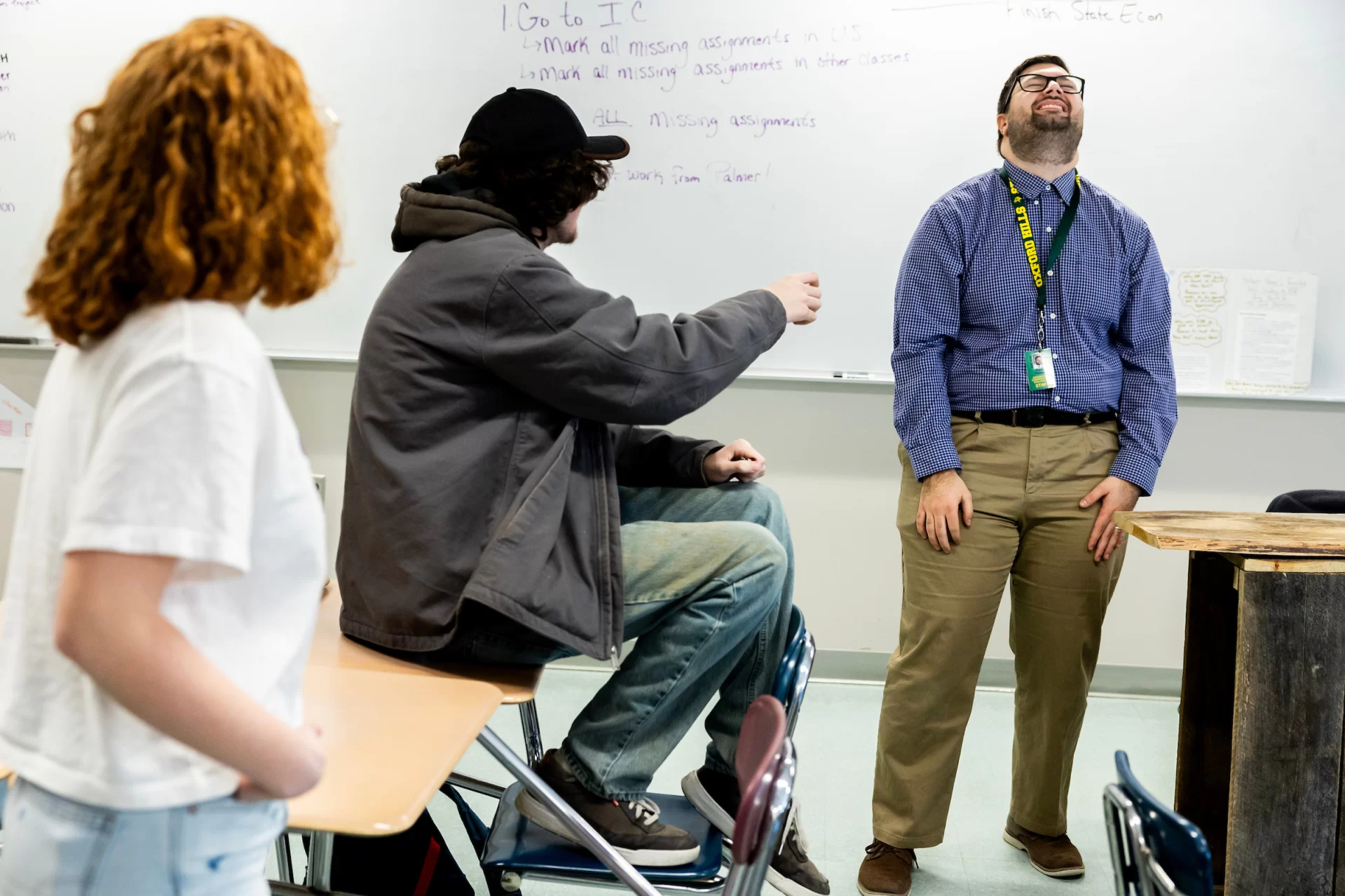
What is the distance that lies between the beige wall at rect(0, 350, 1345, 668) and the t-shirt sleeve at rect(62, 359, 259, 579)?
2432mm

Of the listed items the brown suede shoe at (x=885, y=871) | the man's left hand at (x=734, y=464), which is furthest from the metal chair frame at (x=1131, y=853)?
the brown suede shoe at (x=885, y=871)

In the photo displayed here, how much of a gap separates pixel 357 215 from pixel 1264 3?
97.1 inches

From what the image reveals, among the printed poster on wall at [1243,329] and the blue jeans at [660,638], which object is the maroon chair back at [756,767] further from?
the printed poster on wall at [1243,329]

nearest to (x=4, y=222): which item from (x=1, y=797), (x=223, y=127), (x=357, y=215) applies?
(x=357, y=215)

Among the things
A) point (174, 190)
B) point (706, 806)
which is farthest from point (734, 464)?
point (174, 190)

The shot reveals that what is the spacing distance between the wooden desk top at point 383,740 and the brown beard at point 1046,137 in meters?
1.48

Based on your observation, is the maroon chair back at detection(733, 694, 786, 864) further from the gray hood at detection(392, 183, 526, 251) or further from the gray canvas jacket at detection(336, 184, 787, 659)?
the gray hood at detection(392, 183, 526, 251)

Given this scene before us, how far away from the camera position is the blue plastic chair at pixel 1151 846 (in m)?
0.86

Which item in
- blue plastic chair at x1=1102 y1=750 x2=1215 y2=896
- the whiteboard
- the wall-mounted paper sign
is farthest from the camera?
the wall-mounted paper sign

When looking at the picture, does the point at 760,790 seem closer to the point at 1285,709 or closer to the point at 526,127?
the point at 526,127

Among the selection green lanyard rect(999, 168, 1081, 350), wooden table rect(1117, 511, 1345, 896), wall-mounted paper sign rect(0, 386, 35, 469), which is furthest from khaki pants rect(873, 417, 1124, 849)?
wall-mounted paper sign rect(0, 386, 35, 469)

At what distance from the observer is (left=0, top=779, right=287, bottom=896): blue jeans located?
2.32 ft

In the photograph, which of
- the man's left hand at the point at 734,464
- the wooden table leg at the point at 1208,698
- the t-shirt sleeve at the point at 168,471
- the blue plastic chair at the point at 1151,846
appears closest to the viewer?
the t-shirt sleeve at the point at 168,471

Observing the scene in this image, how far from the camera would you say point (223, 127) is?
684 millimetres
